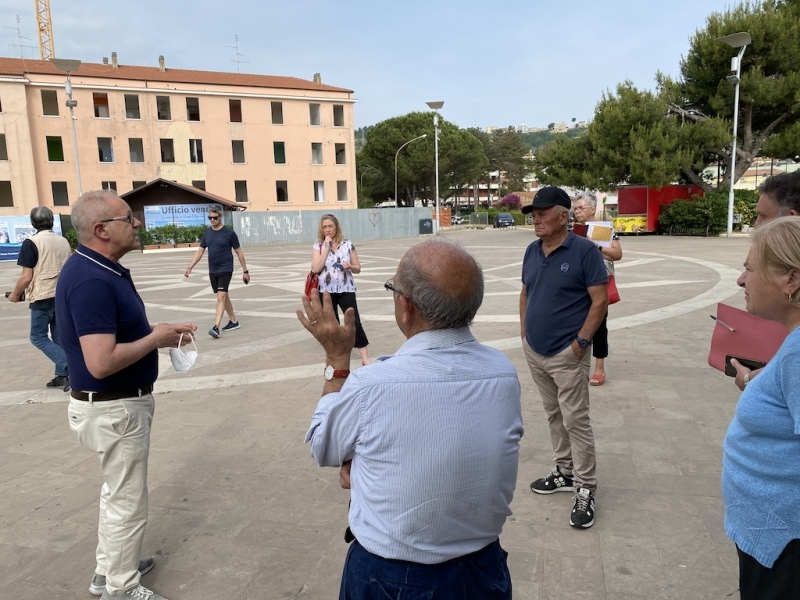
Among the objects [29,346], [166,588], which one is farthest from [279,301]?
[166,588]

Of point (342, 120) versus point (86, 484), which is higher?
point (342, 120)

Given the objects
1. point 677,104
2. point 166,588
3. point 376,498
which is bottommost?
point 166,588

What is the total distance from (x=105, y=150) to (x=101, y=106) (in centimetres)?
296

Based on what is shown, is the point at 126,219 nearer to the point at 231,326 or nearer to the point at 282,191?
the point at 231,326

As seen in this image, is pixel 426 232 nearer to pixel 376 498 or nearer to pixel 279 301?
pixel 279 301

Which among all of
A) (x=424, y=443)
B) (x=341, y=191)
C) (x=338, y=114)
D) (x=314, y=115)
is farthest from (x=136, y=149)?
(x=424, y=443)

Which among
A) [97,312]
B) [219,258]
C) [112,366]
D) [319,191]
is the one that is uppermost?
[319,191]

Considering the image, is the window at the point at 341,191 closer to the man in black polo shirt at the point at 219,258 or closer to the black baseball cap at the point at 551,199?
the man in black polo shirt at the point at 219,258

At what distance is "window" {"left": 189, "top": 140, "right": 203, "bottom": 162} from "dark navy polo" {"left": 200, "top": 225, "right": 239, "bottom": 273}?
3577 cm

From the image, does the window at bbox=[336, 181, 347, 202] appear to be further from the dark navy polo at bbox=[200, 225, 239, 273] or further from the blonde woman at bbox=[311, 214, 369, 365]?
the blonde woman at bbox=[311, 214, 369, 365]

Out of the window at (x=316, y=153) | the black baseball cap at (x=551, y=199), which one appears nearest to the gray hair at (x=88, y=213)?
the black baseball cap at (x=551, y=199)

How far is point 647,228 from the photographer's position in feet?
97.1

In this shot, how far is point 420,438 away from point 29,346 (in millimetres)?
8621

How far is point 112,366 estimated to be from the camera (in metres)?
2.47
